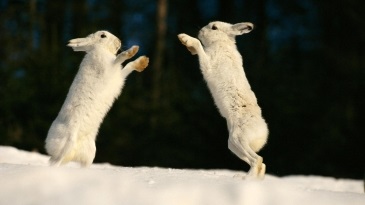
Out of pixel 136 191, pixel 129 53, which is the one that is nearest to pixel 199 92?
pixel 129 53

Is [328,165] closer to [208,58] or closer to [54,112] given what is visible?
[54,112]

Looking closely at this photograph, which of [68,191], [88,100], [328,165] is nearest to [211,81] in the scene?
[88,100]

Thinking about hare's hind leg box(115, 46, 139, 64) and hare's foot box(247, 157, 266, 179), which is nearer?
hare's foot box(247, 157, 266, 179)

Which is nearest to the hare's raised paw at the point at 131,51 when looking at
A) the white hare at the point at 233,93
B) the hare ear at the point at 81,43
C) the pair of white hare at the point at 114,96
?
the pair of white hare at the point at 114,96

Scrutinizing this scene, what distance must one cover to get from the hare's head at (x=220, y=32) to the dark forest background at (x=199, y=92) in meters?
5.82

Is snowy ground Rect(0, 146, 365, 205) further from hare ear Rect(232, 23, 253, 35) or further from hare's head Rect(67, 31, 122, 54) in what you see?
hare ear Rect(232, 23, 253, 35)

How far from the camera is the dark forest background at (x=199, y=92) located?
1248cm

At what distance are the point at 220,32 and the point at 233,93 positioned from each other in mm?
1002

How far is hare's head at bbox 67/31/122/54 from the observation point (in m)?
6.45

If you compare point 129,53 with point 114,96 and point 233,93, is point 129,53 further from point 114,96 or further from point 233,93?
point 233,93

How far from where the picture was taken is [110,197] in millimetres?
4410

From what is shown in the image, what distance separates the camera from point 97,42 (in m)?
6.46

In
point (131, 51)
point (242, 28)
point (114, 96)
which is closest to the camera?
point (131, 51)

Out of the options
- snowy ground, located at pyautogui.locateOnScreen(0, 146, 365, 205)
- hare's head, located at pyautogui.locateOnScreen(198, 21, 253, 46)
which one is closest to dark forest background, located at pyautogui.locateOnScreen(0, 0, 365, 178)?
hare's head, located at pyautogui.locateOnScreen(198, 21, 253, 46)
